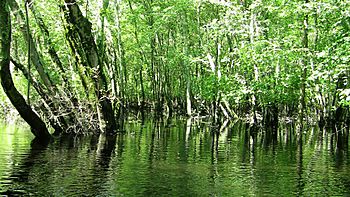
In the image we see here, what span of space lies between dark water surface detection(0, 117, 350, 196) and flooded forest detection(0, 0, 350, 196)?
40 mm

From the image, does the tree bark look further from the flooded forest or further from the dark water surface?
the dark water surface

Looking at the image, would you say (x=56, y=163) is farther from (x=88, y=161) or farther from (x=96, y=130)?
(x=96, y=130)

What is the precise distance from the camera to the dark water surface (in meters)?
11.0

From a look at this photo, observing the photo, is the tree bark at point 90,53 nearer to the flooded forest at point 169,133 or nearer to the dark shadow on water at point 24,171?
the flooded forest at point 169,133

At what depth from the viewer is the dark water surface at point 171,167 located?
1103cm

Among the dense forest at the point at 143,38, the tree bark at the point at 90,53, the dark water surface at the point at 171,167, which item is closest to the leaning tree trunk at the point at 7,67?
the dense forest at the point at 143,38

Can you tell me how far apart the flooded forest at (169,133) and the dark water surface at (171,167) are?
40mm

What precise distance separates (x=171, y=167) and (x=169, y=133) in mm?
12150

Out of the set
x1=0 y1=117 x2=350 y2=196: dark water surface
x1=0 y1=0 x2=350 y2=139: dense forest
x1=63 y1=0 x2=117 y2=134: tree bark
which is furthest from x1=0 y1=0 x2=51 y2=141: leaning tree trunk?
x1=63 y1=0 x2=117 y2=134: tree bark


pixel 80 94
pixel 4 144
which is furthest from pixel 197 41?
pixel 4 144

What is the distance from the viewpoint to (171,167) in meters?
14.1

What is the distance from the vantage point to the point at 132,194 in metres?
10.5

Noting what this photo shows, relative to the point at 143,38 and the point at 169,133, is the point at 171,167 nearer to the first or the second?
the point at 169,133

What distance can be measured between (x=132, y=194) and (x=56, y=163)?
4.76m
